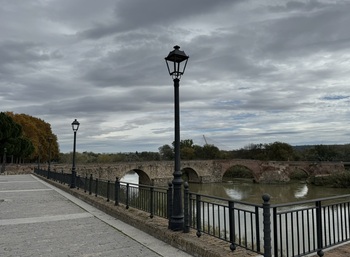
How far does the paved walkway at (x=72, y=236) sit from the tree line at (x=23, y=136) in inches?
1268

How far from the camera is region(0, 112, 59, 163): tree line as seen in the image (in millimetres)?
47125

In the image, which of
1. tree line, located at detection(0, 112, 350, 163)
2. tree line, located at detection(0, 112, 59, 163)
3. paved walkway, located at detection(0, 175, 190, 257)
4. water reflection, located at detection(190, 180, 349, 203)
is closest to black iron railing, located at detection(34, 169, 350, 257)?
paved walkway, located at detection(0, 175, 190, 257)

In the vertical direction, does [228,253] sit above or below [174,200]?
below

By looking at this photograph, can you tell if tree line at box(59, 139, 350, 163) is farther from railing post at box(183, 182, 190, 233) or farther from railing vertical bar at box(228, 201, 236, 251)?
railing vertical bar at box(228, 201, 236, 251)

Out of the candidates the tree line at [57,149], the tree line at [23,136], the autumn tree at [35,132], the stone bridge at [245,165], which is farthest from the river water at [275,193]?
the autumn tree at [35,132]

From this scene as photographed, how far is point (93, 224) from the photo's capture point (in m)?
8.01

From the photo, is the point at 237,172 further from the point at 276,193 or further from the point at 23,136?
the point at 23,136

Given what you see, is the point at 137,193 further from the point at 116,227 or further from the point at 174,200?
the point at 174,200

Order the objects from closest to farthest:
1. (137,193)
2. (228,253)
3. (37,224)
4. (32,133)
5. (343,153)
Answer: (228,253) → (37,224) → (137,193) → (32,133) → (343,153)

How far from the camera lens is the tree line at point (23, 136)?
47125 mm

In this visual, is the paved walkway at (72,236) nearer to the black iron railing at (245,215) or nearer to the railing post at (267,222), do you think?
the black iron railing at (245,215)

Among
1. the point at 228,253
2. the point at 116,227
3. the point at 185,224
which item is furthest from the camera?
the point at 116,227

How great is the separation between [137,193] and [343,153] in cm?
8201

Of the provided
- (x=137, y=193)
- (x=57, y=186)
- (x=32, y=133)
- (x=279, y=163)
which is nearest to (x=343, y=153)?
(x=279, y=163)
